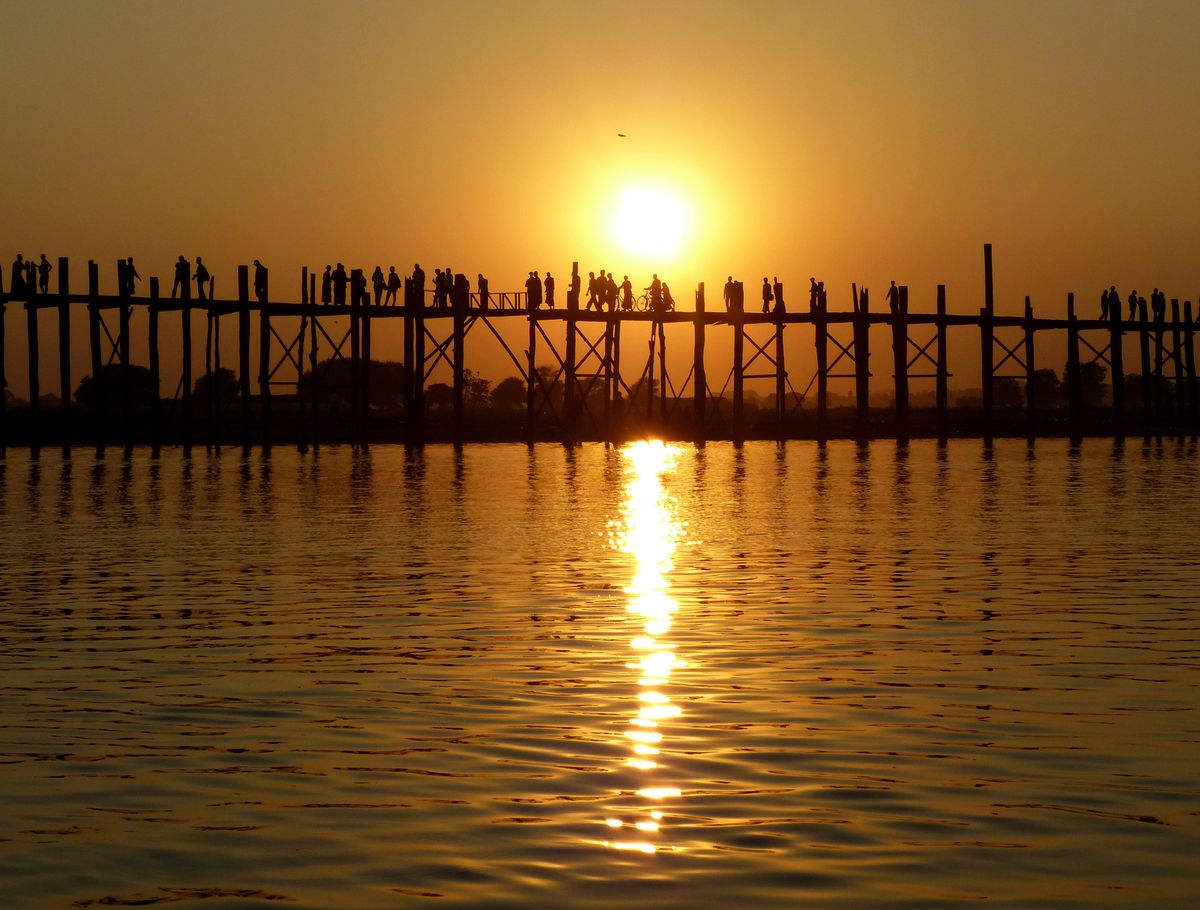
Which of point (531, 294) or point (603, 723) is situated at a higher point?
point (531, 294)

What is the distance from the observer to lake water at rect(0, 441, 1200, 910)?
6.21 metres

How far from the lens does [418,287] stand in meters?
51.3

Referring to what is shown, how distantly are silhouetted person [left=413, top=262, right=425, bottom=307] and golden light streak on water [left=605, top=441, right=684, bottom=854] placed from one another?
22172 mm

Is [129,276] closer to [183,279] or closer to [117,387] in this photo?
[183,279]

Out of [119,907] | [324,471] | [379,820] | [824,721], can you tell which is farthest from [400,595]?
[324,471]

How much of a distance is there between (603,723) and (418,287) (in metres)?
43.1

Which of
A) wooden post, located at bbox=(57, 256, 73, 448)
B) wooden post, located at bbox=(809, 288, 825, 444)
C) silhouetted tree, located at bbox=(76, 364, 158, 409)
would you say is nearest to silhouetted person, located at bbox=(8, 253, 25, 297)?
wooden post, located at bbox=(57, 256, 73, 448)

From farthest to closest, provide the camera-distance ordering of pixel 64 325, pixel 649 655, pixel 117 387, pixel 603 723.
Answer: pixel 117 387, pixel 64 325, pixel 649 655, pixel 603 723

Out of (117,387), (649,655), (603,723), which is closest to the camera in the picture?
(603,723)

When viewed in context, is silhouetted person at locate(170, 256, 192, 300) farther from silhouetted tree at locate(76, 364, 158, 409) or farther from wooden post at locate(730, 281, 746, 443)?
silhouetted tree at locate(76, 364, 158, 409)

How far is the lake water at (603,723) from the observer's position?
6215mm

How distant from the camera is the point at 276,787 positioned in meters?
7.56

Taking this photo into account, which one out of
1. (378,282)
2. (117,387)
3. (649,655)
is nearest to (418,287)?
(378,282)

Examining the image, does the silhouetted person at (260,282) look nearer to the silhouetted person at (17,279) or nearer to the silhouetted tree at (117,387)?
the silhouetted person at (17,279)
